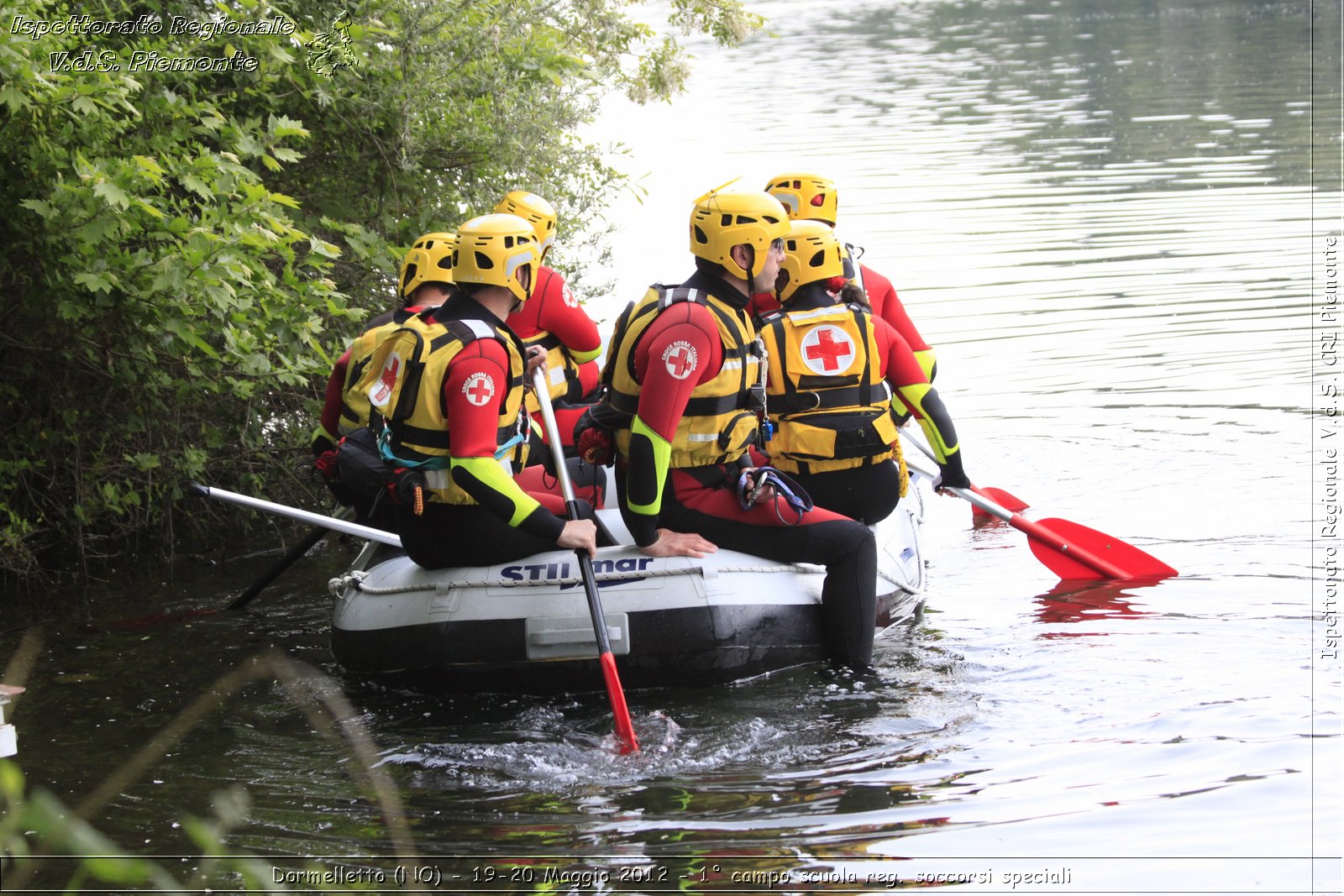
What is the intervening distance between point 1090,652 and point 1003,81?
975 inches

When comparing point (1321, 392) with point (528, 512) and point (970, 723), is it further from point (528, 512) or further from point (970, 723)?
point (528, 512)

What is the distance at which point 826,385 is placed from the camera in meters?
5.86

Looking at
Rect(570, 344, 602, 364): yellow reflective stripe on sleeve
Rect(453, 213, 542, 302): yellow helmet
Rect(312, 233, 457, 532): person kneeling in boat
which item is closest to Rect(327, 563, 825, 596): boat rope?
Rect(312, 233, 457, 532): person kneeling in boat

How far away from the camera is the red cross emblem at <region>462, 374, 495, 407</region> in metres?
5.02

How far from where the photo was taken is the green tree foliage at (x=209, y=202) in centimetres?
630

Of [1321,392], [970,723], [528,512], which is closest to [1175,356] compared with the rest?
[1321,392]

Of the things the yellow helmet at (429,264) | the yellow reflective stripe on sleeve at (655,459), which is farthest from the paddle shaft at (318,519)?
the yellow reflective stripe on sleeve at (655,459)

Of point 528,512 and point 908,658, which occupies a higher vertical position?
point 528,512

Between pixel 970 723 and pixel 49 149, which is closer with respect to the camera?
pixel 970 723

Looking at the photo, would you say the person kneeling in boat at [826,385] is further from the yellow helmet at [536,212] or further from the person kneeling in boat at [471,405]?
the yellow helmet at [536,212]

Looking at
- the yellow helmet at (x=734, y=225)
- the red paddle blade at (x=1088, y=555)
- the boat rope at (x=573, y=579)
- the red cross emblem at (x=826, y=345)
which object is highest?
the yellow helmet at (x=734, y=225)

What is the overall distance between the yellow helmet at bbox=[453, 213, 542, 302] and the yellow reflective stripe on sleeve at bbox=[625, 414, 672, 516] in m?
0.67

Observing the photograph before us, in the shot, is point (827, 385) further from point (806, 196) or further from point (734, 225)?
point (806, 196)

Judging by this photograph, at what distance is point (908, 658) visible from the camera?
595 centimetres
